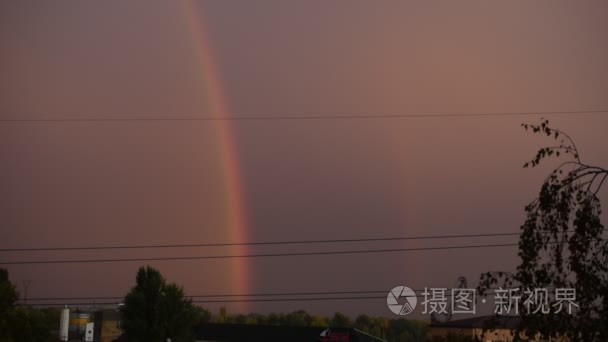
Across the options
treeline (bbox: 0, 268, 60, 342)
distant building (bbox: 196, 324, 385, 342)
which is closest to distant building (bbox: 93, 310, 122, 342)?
distant building (bbox: 196, 324, 385, 342)

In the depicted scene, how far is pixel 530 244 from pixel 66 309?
480ft

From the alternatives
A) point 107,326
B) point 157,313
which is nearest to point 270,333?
point 107,326

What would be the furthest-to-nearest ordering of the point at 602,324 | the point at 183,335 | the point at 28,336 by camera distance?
1. the point at 183,335
2. the point at 28,336
3. the point at 602,324

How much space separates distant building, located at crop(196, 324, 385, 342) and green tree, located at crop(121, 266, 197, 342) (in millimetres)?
20582

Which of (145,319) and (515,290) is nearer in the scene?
(515,290)

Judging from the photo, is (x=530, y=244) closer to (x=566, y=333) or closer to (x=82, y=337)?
(x=566, y=333)

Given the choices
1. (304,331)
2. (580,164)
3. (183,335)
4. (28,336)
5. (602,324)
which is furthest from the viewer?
(304,331)

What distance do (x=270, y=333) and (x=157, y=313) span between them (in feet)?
102

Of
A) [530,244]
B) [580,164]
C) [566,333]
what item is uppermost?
[580,164]

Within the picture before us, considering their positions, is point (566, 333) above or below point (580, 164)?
below

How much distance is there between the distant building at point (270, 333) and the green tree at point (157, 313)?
20582 millimetres

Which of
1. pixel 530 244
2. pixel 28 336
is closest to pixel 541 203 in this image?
pixel 530 244

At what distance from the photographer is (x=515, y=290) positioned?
10.1m

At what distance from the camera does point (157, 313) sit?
126m
